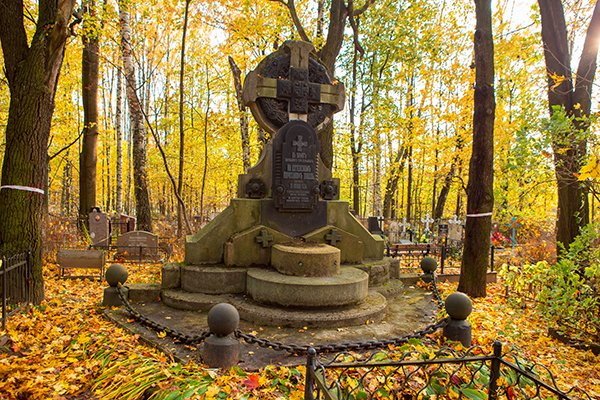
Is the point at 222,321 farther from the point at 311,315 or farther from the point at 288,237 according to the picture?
the point at 288,237

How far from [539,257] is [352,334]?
10.0 m

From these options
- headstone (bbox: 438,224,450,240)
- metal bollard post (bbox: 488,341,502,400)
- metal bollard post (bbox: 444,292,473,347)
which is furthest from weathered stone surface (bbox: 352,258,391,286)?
headstone (bbox: 438,224,450,240)

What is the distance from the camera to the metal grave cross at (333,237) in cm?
789

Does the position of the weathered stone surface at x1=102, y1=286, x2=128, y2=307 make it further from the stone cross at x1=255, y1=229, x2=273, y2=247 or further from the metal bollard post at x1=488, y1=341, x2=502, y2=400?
the metal bollard post at x1=488, y1=341, x2=502, y2=400

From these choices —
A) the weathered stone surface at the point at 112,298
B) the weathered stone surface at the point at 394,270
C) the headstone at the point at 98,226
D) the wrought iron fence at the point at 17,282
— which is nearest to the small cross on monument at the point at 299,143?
the weathered stone surface at the point at 394,270

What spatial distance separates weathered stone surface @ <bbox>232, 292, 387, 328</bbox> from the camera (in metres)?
5.67

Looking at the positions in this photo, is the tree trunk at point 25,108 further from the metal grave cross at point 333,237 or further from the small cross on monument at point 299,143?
the metal grave cross at point 333,237

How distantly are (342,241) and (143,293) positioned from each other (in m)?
3.90

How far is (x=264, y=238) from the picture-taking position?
7.35m

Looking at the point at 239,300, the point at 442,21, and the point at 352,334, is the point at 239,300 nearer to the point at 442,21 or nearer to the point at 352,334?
the point at 352,334

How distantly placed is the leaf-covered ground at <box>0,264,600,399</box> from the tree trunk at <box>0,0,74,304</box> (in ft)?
4.45

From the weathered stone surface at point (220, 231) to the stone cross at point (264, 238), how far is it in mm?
372

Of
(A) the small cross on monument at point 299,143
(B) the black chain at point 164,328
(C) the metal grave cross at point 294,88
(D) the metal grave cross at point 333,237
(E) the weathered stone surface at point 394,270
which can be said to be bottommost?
(B) the black chain at point 164,328

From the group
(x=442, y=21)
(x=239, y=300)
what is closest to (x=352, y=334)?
(x=239, y=300)
